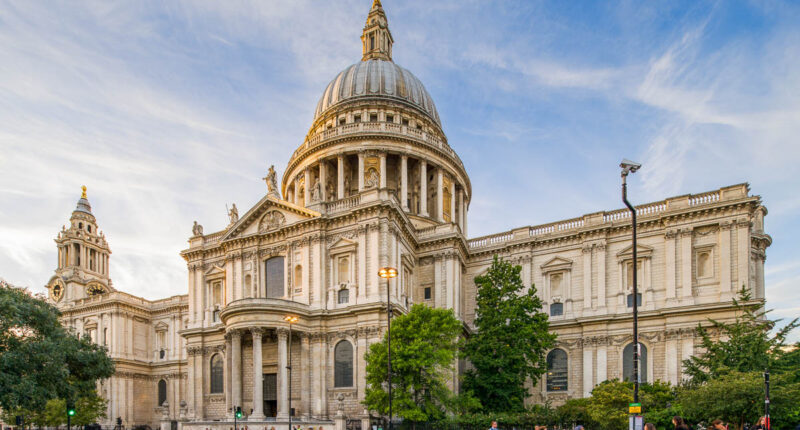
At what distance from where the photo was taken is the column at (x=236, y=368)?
37.4 m

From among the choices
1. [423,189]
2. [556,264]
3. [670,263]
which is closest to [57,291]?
[423,189]

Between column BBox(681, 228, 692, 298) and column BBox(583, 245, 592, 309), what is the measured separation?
6.40 meters

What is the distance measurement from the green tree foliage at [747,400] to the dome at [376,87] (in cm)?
4592

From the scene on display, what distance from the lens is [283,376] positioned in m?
36.2

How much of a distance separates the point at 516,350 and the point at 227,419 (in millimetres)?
20172

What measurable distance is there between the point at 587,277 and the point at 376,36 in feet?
140

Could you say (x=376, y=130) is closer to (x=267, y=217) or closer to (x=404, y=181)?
(x=404, y=181)

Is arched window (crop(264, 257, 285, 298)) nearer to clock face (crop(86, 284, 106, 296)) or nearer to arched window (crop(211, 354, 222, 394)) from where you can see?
arched window (crop(211, 354, 222, 394))

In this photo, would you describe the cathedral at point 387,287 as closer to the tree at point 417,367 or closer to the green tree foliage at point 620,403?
the tree at point 417,367

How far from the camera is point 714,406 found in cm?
2258

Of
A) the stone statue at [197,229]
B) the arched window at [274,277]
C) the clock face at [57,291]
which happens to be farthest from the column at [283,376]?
the clock face at [57,291]

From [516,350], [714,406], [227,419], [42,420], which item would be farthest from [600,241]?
[42,420]

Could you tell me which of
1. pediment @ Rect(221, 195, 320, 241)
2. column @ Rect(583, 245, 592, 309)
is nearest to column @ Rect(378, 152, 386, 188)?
pediment @ Rect(221, 195, 320, 241)

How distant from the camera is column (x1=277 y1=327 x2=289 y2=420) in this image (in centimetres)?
3572
